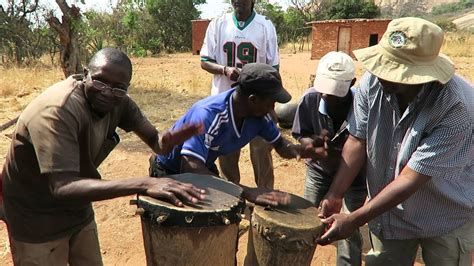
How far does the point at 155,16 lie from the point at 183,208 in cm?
2404

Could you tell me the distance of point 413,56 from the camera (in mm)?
1818

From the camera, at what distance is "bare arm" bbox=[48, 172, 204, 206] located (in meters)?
1.72

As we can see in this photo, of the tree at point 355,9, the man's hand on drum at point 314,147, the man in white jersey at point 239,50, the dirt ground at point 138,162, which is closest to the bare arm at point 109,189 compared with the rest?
the man's hand on drum at point 314,147

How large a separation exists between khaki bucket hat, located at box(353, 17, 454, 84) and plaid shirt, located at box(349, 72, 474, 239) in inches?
5.1

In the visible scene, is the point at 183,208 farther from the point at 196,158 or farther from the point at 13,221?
the point at 13,221

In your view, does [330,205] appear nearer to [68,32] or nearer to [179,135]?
[179,135]

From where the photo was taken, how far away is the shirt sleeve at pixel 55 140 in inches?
67.5

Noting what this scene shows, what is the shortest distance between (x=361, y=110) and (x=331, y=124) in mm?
579

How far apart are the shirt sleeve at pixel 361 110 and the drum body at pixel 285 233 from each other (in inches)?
20.2

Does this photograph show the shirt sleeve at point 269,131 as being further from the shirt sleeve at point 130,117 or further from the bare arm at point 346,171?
the shirt sleeve at point 130,117

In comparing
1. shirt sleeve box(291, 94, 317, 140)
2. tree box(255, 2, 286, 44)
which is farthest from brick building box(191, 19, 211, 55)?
shirt sleeve box(291, 94, 317, 140)

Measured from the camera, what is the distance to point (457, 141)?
1906mm

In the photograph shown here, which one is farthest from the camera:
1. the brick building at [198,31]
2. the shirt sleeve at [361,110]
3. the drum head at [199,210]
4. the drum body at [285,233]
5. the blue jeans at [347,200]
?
the brick building at [198,31]

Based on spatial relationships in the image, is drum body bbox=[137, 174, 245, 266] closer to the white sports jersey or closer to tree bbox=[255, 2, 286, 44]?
the white sports jersey
